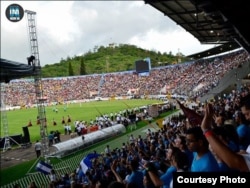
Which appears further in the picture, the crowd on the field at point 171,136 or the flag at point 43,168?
the flag at point 43,168

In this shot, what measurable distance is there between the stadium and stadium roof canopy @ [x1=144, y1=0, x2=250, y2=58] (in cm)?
4

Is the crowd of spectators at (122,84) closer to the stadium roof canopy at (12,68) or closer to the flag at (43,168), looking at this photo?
the stadium roof canopy at (12,68)

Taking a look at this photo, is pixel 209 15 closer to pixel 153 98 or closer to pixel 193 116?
pixel 193 116

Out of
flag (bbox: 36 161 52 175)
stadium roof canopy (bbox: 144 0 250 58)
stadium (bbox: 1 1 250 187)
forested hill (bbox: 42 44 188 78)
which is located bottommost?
flag (bbox: 36 161 52 175)

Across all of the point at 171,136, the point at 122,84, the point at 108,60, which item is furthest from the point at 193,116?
the point at 108,60

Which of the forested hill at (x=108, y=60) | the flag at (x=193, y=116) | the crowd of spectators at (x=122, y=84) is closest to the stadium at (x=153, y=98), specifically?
the flag at (x=193, y=116)

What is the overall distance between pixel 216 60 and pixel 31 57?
50182 millimetres

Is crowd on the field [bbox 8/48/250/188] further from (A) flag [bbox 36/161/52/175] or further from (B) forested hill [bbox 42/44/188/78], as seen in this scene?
(B) forested hill [bbox 42/44/188/78]

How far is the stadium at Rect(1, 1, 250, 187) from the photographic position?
19.8ft

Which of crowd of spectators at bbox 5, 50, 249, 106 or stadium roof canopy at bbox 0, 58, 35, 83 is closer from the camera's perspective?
stadium roof canopy at bbox 0, 58, 35, 83

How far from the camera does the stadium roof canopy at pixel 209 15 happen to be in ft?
31.9

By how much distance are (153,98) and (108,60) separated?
7130 centimetres

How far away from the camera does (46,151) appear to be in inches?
745

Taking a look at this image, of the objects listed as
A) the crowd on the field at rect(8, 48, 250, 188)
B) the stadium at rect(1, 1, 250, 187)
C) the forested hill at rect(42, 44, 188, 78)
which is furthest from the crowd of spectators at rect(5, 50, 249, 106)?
the forested hill at rect(42, 44, 188, 78)
